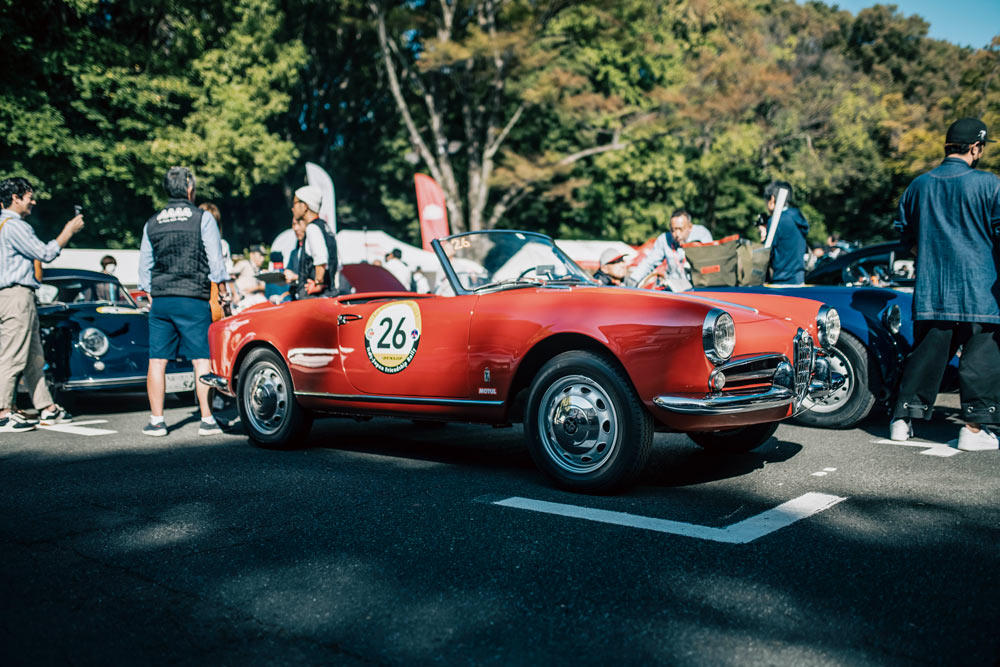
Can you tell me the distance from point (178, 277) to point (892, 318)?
212 inches

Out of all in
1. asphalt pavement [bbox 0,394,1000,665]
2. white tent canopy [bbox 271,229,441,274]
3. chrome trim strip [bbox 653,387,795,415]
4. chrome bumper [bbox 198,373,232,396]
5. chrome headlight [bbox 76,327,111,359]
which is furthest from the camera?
white tent canopy [bbox 271,229,441,274]

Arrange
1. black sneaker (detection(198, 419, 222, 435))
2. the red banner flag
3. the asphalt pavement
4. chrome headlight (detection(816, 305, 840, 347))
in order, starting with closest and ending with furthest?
the asphalt pavement, chrome headlight (detection(816, 305, 840, 347)), black sneaker (detection(198, 419, 222, 435)), the red banner flag

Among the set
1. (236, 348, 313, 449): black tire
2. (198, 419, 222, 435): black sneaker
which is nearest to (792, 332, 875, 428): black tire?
(236, 348, 313, 449): black tire

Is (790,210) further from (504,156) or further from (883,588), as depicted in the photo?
(504,156)

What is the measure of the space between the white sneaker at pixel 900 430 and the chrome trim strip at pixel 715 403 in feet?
7.15

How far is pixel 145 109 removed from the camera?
24078mm

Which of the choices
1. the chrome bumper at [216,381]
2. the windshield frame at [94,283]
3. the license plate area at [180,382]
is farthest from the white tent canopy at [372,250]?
the chrome bumper at [216,381]

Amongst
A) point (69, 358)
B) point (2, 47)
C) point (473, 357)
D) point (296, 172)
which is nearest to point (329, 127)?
point (296, 172)

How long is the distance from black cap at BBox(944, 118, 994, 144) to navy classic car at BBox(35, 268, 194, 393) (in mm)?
6596

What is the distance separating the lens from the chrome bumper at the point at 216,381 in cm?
625

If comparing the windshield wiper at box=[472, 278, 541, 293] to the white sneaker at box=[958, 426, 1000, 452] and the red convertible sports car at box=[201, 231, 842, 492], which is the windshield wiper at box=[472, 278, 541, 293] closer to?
the red convertible sports car at box=[201, 231, 842, 492]

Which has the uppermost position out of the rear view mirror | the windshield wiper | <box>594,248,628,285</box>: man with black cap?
<box>594,248,628,285</box>: man with black cap

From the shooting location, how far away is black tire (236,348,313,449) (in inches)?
227

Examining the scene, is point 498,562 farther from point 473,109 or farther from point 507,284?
point 473,109
